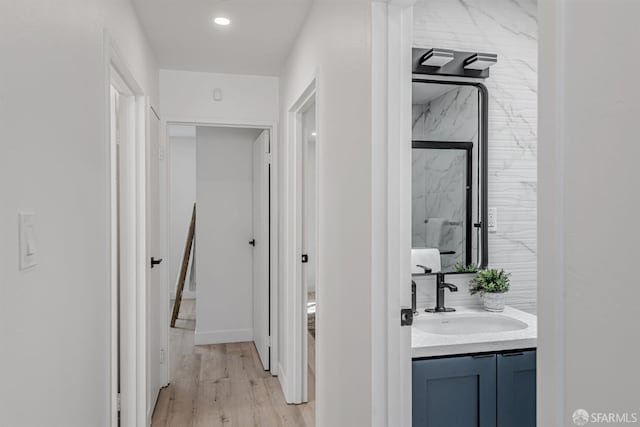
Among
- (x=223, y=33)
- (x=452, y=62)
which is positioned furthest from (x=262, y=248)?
(x=452, y=62)

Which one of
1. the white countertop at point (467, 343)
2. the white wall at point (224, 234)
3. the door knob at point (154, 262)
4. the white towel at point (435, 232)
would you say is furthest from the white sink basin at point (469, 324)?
the white wall at point (224, 234)

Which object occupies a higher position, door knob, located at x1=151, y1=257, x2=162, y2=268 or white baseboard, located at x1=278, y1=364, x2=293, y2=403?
door knob, located at x1=151, y1=257, x2=162, y2=268

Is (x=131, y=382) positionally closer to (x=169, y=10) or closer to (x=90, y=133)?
(x=90, y=133)

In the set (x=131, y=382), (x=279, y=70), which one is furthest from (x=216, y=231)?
(x=131, y=382)

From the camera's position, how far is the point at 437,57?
214cm

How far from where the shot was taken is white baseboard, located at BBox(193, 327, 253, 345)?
4469 mm

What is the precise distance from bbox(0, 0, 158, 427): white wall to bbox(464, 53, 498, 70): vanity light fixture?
170 centimetres

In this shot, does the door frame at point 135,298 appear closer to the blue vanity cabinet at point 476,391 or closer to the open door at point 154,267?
the open door at point 154,267

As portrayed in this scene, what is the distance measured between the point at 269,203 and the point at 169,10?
1697mm

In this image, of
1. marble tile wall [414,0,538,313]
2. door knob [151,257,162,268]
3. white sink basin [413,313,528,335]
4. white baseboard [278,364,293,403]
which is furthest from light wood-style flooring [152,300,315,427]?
marble tile wall [414,0,538,313]

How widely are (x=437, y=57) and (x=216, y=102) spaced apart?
1.99 m

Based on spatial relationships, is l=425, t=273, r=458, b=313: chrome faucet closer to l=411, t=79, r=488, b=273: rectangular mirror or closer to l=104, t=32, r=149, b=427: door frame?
l=411, t=79, r=488, b=273: rectangular mirror

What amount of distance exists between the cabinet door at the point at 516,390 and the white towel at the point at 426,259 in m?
0.61

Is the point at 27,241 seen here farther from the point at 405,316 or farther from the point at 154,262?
the point at 154,262
